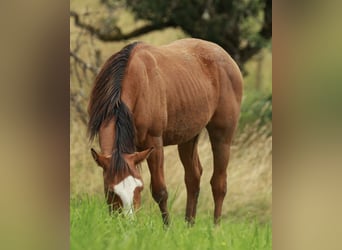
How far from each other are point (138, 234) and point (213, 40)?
8.77 ft

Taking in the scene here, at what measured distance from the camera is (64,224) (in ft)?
2.76

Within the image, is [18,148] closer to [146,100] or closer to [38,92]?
[38,92]

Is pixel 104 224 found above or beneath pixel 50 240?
beneath

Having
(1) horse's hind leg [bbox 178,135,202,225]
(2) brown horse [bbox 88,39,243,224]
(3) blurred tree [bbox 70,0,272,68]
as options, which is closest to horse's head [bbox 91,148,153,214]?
(2) brown horse [bbox 88,39,243,224]

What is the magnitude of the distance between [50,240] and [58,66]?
218 mm

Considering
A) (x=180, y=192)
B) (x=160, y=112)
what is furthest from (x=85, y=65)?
(x=160, y=112)

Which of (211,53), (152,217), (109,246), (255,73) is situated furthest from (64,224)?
(255,73)

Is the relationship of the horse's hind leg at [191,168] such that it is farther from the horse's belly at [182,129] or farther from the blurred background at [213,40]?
the blurred background at [213,40]

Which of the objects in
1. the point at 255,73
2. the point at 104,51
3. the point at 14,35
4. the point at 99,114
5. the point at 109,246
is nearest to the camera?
the point at 14,35

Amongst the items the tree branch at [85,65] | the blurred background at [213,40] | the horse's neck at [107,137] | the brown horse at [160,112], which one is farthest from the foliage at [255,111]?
the horse's neck at [107,137]

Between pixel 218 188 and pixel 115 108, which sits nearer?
pixel 115 108

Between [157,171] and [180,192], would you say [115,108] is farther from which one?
[180,192]

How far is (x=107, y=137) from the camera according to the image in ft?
7.07

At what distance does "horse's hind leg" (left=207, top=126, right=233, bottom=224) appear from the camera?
108 inches
